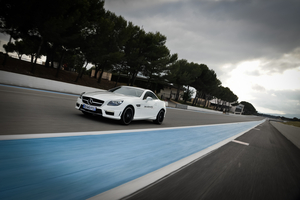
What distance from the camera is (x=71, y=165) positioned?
2.89 m

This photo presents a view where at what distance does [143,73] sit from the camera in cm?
4159

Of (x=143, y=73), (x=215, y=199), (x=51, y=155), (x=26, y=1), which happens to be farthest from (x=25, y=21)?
(x=215, y=199)

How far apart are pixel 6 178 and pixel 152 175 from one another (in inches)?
72.0

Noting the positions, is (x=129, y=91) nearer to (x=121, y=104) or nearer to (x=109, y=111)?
(x=121, y=104)

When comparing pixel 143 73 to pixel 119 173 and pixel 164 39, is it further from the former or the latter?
pixel 119 173

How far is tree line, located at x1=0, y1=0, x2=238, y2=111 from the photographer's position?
24481 millimetres

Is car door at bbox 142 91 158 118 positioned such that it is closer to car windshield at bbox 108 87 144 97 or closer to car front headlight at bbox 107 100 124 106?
car windshield at bbox 108 87 144 97

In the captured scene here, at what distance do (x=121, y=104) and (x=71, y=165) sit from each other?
3.77m

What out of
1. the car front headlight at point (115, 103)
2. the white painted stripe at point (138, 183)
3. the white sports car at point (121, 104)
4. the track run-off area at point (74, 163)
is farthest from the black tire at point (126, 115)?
the white painted stripe at point (138, 183)

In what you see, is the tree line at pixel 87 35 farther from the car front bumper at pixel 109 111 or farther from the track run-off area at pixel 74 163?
the track run-off area at pixel 74 163

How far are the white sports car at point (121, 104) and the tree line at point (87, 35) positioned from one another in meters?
21.9

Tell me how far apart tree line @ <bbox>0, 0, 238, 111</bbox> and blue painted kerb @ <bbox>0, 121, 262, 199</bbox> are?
25216 mm

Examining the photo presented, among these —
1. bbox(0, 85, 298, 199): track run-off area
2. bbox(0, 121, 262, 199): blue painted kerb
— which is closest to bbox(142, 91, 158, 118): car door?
bbox(0, 85, 298, 199): track run-off area

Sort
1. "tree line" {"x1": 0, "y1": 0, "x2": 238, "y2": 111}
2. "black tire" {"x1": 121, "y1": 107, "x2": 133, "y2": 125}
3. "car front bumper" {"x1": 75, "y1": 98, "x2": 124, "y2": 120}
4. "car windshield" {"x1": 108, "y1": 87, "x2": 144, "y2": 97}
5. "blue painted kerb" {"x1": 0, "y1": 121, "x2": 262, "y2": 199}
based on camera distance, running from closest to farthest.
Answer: "blue painted kerb" {"x1": 0, "y1": 121, "x2": 262, "y2": 199} → "car front bumper" {"x1": 75, "y1": 98, "x2": 124, "y2": 120} → "black tire" {"x1": 121, "y1": 107, "x2": 133, "y2": 125} → "car windshield" {"x1": 108, "y1": 87, "x2": 144, "y2": 97} → "tree line" {"x1": 0, "y1": 0, "x2": 238, "y2": 111}
